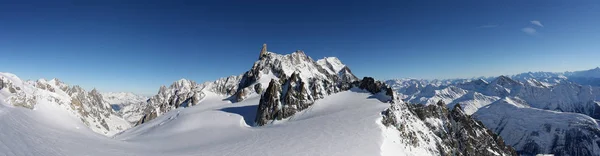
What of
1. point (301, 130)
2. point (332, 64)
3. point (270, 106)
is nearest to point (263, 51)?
point (332, 64)

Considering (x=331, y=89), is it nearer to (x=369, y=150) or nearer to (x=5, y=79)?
(x=369, y=150)

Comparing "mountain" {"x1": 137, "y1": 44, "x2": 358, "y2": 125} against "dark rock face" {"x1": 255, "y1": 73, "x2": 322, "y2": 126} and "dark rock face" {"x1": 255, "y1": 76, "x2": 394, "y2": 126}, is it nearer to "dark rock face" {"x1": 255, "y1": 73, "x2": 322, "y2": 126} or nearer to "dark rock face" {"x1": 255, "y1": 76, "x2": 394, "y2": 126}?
"dark rock face" {"x1": 255, "y1": 76, "x2": 394, "y2": 126}

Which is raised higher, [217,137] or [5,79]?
[5,79]

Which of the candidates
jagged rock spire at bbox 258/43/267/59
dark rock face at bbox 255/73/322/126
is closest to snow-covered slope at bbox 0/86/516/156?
dark rock face at bbox 255/73/322/126

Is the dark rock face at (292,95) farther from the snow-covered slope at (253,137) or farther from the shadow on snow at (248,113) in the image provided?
the shadow on snow at (248,113)

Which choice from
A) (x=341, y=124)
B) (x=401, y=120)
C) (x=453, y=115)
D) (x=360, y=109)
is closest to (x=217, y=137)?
(x=341, y=124)

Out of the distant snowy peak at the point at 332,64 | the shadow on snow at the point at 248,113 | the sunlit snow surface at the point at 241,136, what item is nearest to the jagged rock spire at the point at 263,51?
the distant snowy peak at the point at 332,64
